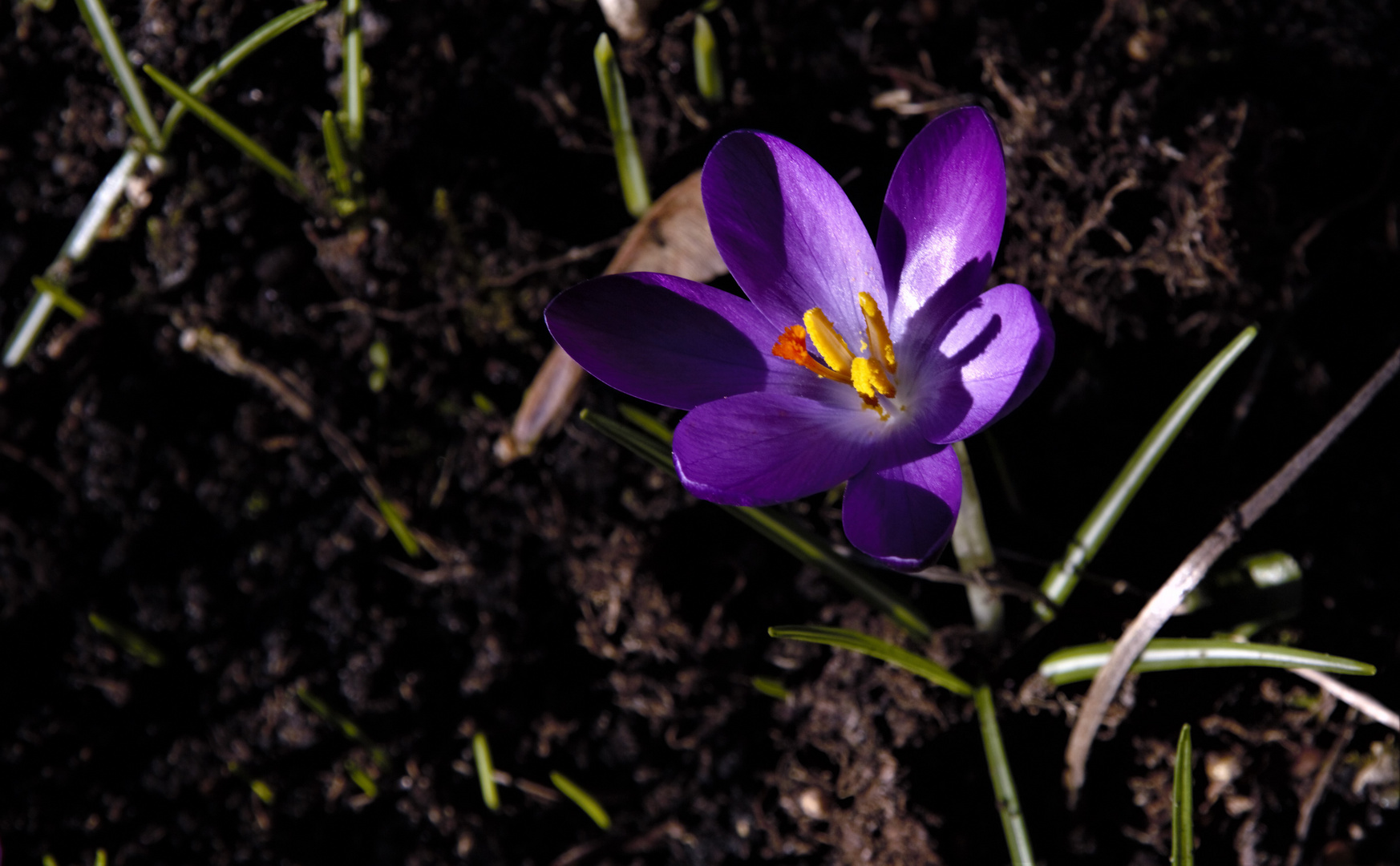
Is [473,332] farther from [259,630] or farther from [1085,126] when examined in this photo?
[1085,126]

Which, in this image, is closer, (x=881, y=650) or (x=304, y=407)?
(x=881, y=650)

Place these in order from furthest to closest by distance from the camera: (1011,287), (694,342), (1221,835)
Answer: (1221,835), (694,342), (1011,287)

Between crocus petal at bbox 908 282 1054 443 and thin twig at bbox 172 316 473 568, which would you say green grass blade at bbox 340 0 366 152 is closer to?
thin twig at bbox 172 316 473 568

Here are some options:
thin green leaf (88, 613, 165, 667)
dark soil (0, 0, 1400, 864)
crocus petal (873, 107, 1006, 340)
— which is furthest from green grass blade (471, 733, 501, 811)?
crocus petal (873, 107, 1006, 340)

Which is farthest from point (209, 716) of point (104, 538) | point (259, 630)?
A: point (104, 538)

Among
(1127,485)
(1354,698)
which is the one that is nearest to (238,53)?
(1127,485)

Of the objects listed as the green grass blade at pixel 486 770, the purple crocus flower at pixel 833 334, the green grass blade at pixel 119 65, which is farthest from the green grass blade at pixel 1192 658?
the green grass blade at pixel 119 65

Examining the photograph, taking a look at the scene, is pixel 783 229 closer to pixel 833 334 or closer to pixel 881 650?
pixel 833 334
